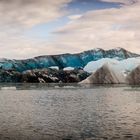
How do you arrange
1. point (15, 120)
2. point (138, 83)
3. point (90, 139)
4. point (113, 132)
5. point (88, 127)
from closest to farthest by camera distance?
point (90, 139), point (113, 132), point (88, 127), point (15, 120), point (138, 83)

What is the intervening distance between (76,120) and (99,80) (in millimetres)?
128514

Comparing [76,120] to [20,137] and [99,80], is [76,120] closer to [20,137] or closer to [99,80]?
[20,137]

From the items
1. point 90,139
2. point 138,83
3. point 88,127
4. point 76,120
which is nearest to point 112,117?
point 76,120

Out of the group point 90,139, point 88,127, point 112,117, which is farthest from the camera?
point 112,117

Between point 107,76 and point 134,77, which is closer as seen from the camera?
point 134,77

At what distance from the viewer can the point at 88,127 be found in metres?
34.4

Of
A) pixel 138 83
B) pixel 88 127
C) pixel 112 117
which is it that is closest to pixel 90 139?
pixel 88 127

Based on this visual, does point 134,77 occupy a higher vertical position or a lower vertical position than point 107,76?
lower

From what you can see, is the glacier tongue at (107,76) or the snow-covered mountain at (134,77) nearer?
the snow-covered mountain at (134,77)

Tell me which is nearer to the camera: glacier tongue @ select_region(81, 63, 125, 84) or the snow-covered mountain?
the snow-covered mountain

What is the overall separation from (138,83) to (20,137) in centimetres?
13463

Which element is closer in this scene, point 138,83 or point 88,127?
point 88,127

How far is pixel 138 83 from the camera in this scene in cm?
16100

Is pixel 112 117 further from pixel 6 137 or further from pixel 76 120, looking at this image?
pixel 6 137
